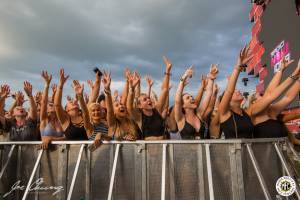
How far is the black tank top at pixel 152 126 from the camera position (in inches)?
198

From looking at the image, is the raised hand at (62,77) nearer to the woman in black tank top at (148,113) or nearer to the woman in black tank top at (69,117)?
the woman in black tank top at (69,117)

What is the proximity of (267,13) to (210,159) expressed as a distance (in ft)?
100

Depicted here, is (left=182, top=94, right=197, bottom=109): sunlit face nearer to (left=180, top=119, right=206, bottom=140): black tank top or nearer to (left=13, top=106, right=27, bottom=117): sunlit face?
(left=180, top=119, right=206, bottom=140): black tank top

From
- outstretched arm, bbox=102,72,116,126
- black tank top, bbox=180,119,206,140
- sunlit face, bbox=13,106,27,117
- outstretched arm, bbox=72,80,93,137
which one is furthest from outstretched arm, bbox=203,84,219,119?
sunlit face, bbox=13,106,27,117

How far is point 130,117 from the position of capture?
532cm

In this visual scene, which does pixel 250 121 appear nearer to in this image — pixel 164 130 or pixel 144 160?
pixel 164 130

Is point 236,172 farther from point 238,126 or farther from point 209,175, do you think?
point 238,126

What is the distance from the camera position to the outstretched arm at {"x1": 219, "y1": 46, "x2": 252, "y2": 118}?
4676 mm

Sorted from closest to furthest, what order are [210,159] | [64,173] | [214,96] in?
[210,159] → [64,173] → [214,96]

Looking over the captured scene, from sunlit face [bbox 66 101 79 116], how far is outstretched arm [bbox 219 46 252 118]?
8.77 feet

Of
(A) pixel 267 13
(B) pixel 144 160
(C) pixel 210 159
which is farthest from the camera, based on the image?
(A) pixel 267 13

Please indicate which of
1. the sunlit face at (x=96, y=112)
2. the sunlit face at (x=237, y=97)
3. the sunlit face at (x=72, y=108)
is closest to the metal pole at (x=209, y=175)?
the sunlit face at (x=237, y=97)

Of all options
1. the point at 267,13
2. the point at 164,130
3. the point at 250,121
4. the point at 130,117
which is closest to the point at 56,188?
the point at 130,117

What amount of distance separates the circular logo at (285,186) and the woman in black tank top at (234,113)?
0.85 meters
